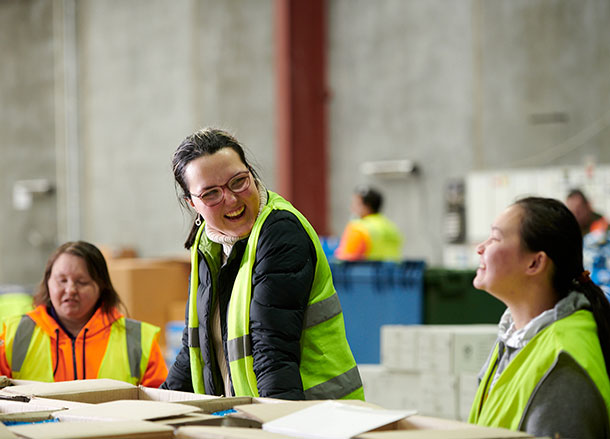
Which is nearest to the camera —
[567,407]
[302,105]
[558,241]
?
[567,407]

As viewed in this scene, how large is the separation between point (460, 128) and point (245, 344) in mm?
8620

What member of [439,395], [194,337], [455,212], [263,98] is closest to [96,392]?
[194,337]

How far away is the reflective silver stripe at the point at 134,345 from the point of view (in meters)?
3.30

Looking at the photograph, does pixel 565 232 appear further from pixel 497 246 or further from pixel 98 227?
pixel 98 227

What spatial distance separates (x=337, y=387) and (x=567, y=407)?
67cm

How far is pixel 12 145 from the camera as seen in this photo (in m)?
15.0

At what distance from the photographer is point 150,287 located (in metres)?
9.63

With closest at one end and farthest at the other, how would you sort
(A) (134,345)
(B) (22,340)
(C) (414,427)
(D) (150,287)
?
(C) (414,427) < (B) (22,340) < (A) (134,345) < (D) (150,287)

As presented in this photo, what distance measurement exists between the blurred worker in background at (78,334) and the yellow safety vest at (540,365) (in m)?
1.62

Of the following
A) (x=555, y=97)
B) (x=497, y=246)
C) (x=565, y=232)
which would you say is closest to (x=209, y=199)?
(x=497, y=246)

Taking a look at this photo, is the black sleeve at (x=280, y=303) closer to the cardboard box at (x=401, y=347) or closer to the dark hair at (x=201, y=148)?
the dark hair at (x=201, y=148)

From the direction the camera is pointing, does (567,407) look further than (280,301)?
No

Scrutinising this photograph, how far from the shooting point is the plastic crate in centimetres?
667

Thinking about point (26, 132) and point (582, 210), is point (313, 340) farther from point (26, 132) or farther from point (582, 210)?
point (26, 132)
